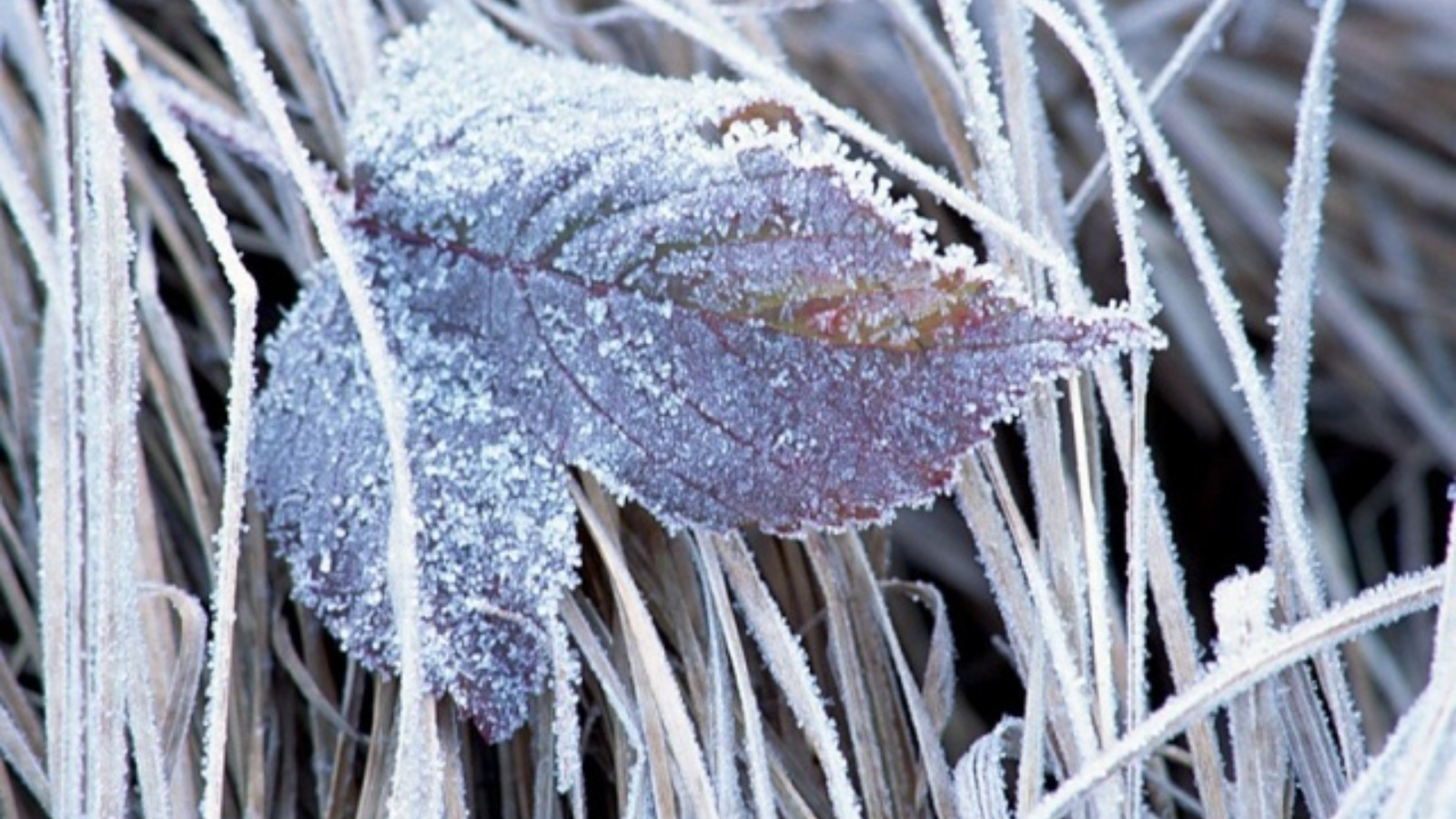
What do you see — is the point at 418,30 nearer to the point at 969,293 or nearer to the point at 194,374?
the point at 194,374

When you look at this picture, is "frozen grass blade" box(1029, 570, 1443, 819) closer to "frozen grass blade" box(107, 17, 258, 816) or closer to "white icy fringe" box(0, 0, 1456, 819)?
"white icy fringe" box(0, 0, 1456, 819)

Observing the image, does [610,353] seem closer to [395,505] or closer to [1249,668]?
[395,505]

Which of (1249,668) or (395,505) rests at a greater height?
(395,505)

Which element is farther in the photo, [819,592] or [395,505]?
[819,592]

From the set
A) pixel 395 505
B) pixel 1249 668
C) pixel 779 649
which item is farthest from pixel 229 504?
pixel 1249 668

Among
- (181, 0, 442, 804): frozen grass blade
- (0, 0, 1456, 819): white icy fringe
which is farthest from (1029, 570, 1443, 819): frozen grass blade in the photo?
(181, 0, 442, 804): frozen grass blade
